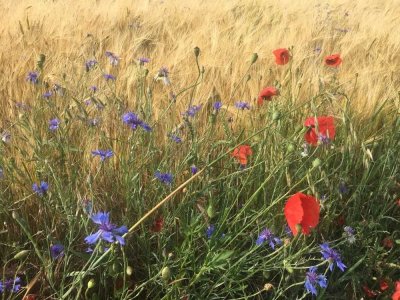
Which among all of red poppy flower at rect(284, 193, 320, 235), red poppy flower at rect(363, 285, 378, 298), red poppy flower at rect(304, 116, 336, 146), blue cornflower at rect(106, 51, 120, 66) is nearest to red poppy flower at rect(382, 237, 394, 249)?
red poppy flower at rect(363, 285, 378, 298)

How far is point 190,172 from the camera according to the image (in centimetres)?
148

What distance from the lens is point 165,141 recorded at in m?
1.55

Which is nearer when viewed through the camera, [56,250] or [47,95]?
[56,250]

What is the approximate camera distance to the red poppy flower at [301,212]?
100 centimetres

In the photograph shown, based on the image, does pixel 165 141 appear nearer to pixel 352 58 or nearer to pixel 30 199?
pixel 30 199

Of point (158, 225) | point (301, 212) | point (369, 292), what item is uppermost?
point (301, 212)

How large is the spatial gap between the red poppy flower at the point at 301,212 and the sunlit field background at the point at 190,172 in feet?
0.10

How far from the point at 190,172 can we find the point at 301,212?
53 cm

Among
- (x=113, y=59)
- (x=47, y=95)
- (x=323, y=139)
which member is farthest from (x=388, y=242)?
(x=113, y=59)

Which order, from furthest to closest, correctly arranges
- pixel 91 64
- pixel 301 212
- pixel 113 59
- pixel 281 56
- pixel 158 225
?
pixel 113 59
pixel 91 64
pixel 281 56
pixel 158 225
pixel 301 212

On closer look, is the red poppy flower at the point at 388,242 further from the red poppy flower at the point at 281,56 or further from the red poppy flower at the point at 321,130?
the red poppy flower at the point at 281,56

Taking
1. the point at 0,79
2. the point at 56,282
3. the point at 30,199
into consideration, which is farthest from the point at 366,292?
the point at 0,79

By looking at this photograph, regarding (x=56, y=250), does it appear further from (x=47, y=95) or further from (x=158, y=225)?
(x=47, y=95)

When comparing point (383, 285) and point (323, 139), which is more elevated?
point (323, 139)
